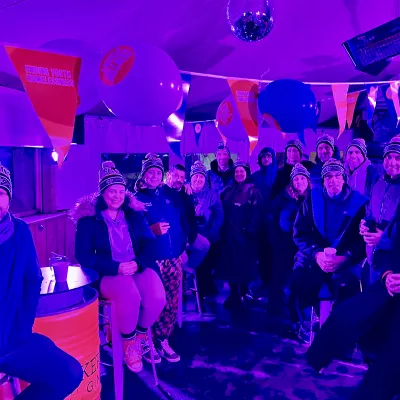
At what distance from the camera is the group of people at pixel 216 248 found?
208 cm

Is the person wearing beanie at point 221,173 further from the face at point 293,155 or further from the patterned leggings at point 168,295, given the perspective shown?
the patterned leggings at point 168,295

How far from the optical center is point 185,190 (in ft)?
13.6

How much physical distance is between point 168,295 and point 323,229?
1410 mm

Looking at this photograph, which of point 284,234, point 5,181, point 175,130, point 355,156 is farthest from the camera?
Result: point 284,234

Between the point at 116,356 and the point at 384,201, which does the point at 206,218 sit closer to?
the point at 384,201

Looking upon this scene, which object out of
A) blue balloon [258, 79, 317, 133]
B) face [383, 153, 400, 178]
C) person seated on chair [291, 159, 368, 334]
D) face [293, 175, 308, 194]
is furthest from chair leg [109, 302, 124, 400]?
blue balloon [258, 79, 317, 133]

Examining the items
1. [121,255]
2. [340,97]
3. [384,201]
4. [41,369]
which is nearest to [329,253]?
[384,201]

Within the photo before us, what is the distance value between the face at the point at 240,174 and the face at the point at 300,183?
0.76m

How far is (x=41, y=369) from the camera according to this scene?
2008 mm

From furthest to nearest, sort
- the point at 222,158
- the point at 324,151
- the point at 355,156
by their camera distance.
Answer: the point at 222,158, the point at 324,151, the point at 355,156

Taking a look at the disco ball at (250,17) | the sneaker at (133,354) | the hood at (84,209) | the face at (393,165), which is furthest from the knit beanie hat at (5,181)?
the face at (393,165)

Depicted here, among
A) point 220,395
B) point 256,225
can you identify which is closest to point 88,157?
point 256,225

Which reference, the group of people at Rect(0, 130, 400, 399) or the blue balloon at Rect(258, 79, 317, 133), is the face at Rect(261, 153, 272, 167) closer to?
the group of people at Rect(0, 130, 400, 399)

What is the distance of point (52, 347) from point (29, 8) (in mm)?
2149
